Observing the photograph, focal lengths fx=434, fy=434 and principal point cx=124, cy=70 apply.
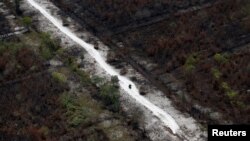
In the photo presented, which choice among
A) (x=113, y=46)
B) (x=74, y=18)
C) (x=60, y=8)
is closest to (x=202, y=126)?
(x=113, y=46)

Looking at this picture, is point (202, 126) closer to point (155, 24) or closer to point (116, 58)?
point (116, 58)

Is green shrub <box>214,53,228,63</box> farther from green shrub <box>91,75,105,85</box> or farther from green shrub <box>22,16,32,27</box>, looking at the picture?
green shrub <box>22,16,32,27</box>

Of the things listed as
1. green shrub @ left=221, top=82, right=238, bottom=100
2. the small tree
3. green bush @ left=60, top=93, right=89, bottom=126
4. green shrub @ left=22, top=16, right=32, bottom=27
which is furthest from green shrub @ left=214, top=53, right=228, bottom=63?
the small tree

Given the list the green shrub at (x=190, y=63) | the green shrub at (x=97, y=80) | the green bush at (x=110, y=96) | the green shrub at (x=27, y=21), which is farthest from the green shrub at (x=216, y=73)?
the green shrub at (x=27, y=21)

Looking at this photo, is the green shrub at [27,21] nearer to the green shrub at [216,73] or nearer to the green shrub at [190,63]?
the green shrub at [190,63]

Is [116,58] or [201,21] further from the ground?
[201,21]

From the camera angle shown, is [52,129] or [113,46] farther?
[113,46]
